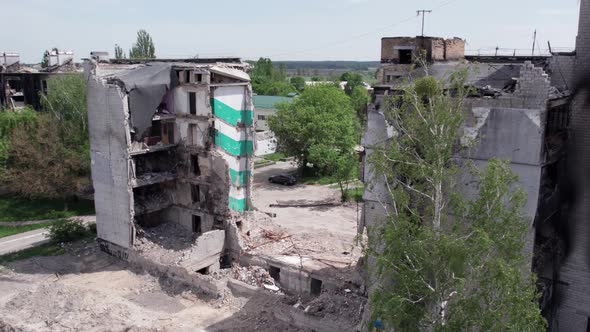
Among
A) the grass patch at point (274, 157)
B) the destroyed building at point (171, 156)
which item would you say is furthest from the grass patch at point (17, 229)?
the grass patch at point (274, 157)

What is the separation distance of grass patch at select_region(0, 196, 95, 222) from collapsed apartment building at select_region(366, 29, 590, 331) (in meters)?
29.2

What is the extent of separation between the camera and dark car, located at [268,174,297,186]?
5266 centimetres

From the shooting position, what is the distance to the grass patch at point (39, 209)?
41844 mm

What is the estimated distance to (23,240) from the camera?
120 feet

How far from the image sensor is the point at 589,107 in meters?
19.5

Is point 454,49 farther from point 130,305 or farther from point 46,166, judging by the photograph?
point 46,166

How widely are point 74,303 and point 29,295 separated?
2.72 meters

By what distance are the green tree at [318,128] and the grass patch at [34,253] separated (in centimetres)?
2432

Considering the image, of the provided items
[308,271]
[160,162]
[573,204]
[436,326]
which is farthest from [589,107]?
[160,162]

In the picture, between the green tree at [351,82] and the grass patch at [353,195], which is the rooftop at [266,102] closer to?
the grass patch at [353,195]

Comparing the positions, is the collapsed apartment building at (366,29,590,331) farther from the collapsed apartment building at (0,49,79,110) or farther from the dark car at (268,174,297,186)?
the collapsed apartment building at (0,49,79,110)

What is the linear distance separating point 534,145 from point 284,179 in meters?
36.0

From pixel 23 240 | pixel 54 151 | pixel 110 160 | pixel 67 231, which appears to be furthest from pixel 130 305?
pixel 54 151

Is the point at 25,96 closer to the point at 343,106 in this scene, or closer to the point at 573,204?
the point at 343,106
